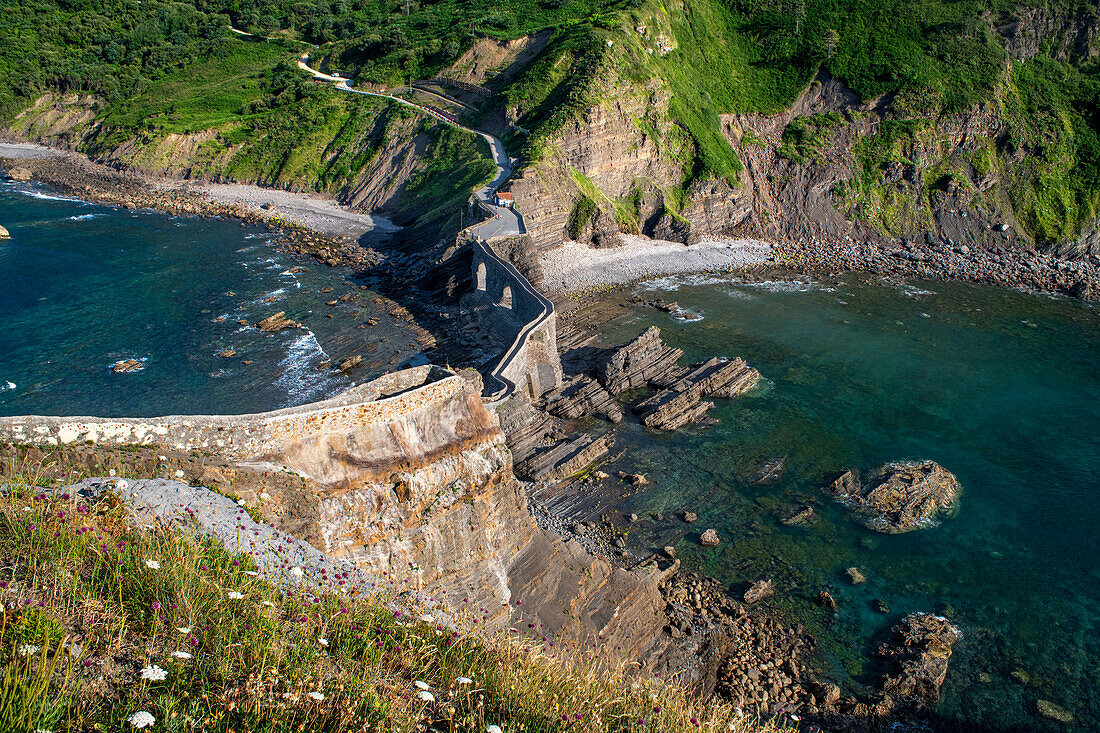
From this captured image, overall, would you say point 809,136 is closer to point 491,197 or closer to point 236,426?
point 491,197

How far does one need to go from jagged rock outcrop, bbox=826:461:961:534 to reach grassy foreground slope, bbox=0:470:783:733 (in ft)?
69.4

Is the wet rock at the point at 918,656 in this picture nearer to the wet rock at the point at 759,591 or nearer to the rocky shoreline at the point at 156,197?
the wet rock at the point at 759,591

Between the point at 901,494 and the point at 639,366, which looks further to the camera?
the point at 639,366

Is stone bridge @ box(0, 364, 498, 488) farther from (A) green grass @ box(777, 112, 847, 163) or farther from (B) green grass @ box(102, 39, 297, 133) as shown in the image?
(B) green grass @ box(102, 39, 297, 133)

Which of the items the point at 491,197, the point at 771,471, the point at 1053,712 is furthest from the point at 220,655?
the point at 491,197

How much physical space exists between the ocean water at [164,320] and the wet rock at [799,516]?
2313cm

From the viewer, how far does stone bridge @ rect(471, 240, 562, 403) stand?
106 feet

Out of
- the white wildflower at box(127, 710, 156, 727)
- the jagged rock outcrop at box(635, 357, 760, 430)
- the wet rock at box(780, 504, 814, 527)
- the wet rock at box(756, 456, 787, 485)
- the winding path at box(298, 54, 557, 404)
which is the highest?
the white wildflower at box(127, 710, 156, 727)

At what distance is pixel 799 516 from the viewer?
29.2 m

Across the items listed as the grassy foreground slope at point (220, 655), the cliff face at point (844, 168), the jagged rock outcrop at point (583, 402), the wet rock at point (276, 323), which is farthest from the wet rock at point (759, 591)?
the cliff face at point (844, 168)

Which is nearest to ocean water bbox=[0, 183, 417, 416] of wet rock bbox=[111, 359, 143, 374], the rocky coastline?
wet rock bbox=[111, 359, 143, 374]

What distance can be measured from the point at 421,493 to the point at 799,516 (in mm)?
18692

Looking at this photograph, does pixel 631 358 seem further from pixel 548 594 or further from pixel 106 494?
pixel 106 494

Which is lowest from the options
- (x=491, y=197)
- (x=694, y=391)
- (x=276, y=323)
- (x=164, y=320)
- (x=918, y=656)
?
(x=918, y=656)
